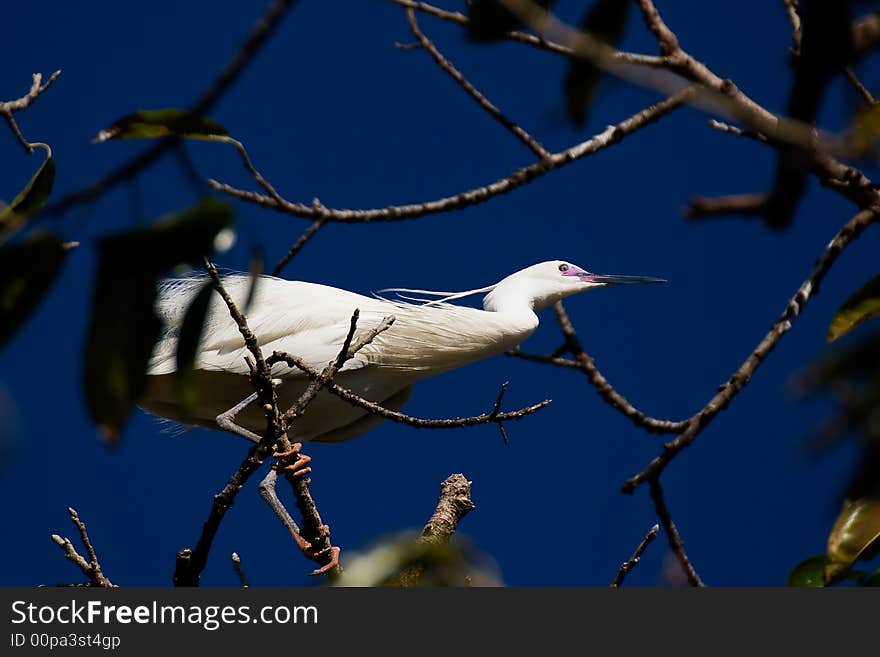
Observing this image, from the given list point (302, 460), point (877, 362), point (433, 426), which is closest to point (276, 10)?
point (877, 362)

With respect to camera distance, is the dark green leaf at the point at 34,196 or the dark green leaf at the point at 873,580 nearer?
the dark green leaf at the point at 34,196

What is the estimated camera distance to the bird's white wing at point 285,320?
364cm

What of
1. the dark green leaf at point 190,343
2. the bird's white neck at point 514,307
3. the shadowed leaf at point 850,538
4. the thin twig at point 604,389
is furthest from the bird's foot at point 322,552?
the dark green leaf at point 190,343

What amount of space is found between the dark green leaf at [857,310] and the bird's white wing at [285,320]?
2559 mm

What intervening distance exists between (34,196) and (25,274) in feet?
1.00

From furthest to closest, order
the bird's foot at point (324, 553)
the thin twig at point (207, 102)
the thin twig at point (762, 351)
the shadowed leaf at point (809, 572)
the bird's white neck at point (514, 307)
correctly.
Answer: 1. the bird's white neck at point (514, 307)
2. the bird's foot at point (324, 553)
3. the shadowed leaf at point (809, 572)
4. the thin twig at point (762, 351)
5. the thin twig at point (207, 102)

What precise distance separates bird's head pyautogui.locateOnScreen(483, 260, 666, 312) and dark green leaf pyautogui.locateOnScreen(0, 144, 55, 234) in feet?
10.4

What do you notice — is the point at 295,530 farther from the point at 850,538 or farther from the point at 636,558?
the point at 850,538

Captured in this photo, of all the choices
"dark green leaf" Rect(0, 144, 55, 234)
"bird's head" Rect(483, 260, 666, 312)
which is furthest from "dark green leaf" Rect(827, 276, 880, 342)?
"bird's head" Rect(483, 260, 666, 312)

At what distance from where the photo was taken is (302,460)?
2920 millimetres

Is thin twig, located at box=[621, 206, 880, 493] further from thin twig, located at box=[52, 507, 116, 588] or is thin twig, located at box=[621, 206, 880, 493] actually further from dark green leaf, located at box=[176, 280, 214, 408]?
thin twig, located at box=[52, 507, 116, 588]

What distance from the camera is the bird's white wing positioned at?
3643 mm

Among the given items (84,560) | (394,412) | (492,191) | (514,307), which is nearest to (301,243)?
(492,191)

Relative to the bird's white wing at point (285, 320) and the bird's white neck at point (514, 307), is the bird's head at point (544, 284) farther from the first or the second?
the bird's white wing at point (285, 320)
